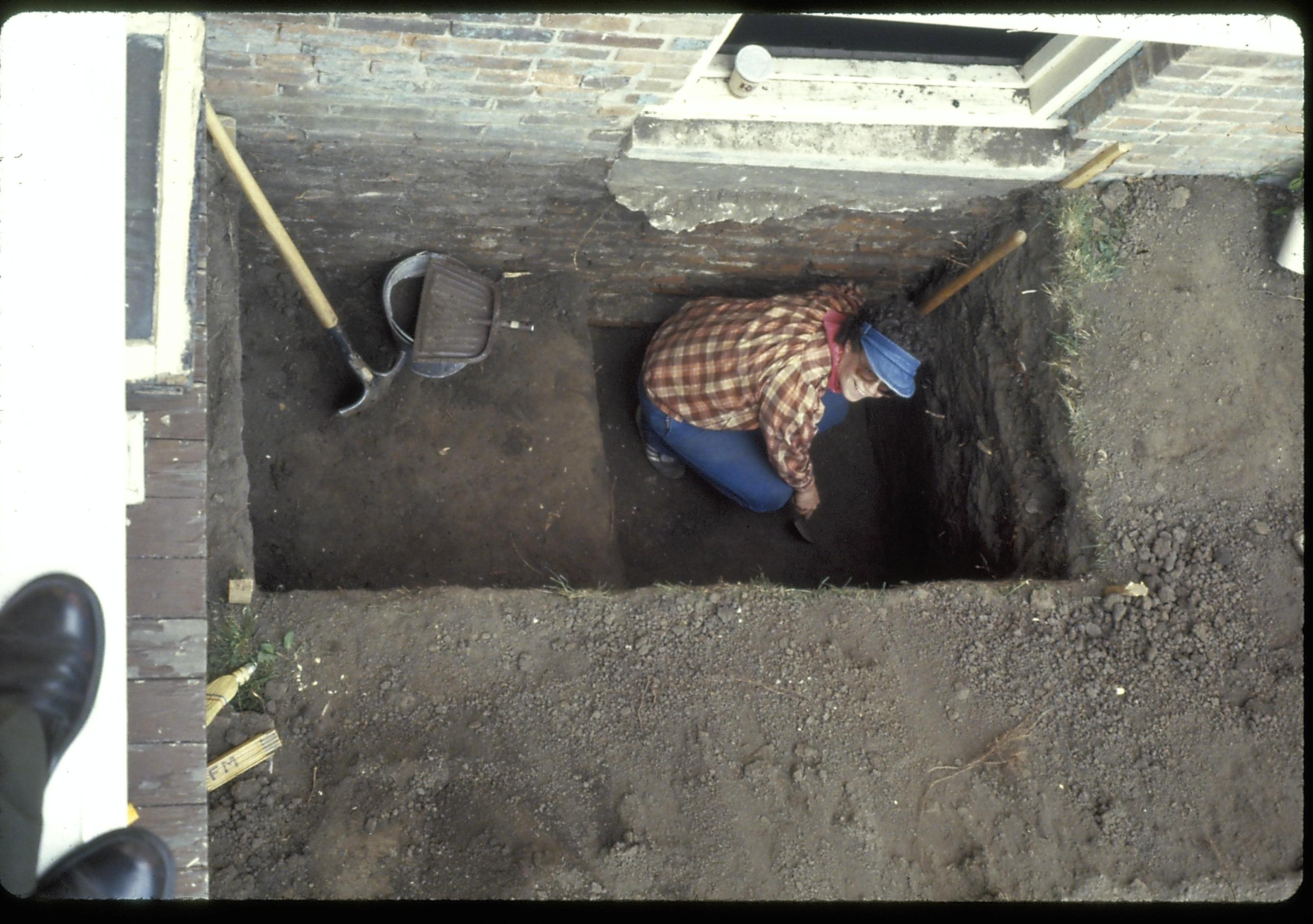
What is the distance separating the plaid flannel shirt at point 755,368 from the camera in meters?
3.55

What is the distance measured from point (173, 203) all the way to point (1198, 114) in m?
3.41

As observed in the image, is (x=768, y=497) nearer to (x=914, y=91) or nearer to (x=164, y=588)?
(x=914, y=91)

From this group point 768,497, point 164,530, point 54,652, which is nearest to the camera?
point 54,652

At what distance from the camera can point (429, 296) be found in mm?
3945

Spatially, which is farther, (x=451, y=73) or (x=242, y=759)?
(x=451, y=73)

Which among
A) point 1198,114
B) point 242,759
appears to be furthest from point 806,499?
point 242,759

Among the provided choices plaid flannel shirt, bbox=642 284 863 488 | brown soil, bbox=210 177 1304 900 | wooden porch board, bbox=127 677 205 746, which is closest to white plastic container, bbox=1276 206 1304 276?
brown soil, bbox=210 177 1304 900

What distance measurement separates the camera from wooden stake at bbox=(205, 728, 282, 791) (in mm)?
2625

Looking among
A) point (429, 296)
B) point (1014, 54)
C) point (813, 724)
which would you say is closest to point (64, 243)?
point (429, 296)

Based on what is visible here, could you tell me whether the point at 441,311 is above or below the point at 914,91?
below

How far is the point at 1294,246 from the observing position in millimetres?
3533

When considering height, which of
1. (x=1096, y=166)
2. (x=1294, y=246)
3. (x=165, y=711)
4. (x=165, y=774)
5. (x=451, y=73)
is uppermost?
(x=451, y=73)

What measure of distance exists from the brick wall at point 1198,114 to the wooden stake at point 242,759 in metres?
3.53

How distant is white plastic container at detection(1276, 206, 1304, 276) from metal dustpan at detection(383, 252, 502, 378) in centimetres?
324
